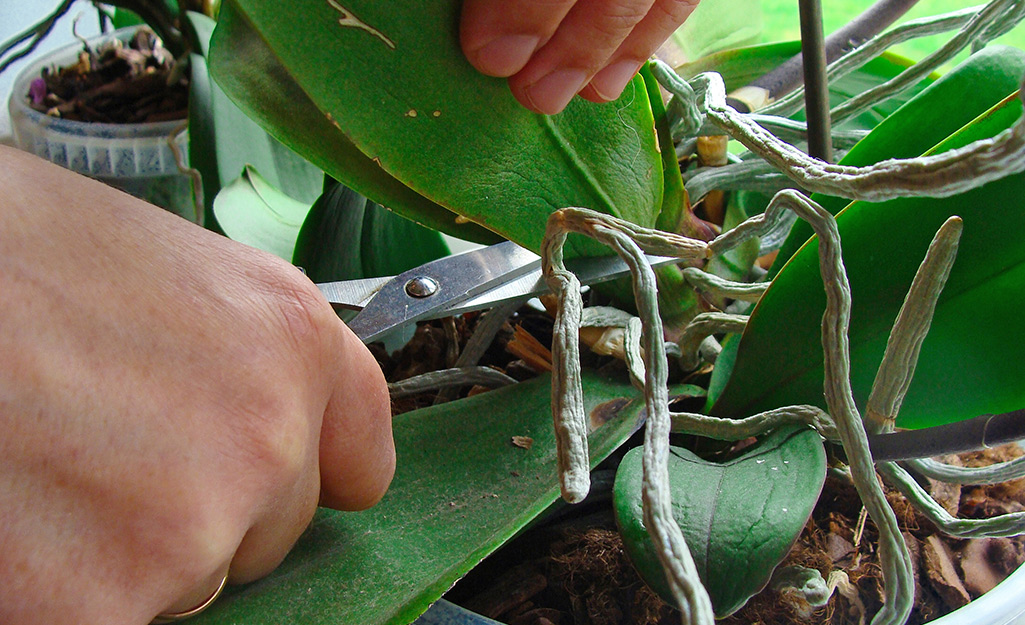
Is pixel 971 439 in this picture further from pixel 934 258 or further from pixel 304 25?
pixel 304 25

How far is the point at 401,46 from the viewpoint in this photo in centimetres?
26

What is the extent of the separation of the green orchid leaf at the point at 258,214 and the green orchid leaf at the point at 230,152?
3 cm

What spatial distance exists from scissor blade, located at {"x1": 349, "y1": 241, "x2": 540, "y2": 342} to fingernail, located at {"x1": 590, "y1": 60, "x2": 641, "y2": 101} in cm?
8

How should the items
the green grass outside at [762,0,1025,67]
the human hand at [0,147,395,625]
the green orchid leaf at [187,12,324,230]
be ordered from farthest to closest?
the green grass outside at [762,0,1025,67]
the green orchid leaf at [187,12,324,230]
the human hand at [0,147,395,625]

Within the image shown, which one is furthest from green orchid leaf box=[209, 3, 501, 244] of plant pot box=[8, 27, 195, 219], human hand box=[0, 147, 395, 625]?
plant pot box=[8, 27, 195, 219]

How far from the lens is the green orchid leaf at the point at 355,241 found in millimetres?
408

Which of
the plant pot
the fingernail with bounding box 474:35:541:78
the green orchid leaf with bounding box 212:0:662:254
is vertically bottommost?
the plant pot

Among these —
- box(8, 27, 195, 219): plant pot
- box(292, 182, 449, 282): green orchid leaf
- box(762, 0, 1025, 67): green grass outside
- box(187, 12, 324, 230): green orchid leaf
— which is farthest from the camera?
box(762, 0, 1025, 67): green grass outside

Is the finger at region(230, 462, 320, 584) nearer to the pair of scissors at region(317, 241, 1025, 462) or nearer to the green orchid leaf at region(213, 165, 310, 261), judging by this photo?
the pair of scissors at region(317, 241, 1025, 462)

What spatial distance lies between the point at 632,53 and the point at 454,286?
0.12 meters

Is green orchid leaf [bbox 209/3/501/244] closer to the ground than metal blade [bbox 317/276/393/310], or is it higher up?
higher up

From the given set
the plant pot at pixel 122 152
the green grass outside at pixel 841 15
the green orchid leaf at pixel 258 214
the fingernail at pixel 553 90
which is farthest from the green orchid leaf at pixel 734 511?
the green grass outside at pixel 841 15

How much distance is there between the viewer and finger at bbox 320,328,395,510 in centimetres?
22

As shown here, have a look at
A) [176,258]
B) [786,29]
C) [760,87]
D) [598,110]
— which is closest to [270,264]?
[176,258]
